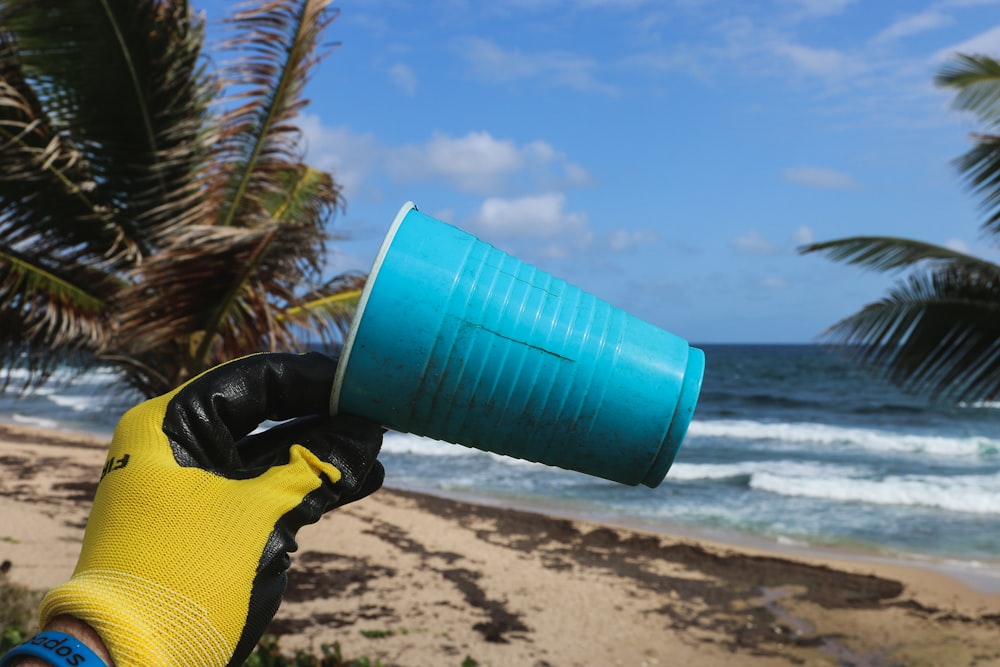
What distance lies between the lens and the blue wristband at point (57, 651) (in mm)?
1332

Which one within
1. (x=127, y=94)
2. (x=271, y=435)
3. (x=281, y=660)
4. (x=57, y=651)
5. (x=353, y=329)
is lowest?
(x=281, y=660)

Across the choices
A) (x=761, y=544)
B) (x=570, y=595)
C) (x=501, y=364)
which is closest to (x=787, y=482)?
(x=761, y=544)

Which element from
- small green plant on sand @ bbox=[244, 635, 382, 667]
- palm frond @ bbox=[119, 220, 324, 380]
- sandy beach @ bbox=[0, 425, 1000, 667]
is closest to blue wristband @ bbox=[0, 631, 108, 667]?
small green plant on sand @ bbox=[244, 635, 382, 667]

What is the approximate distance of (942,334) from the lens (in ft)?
21.2

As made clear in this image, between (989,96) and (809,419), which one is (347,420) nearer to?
(989,96)

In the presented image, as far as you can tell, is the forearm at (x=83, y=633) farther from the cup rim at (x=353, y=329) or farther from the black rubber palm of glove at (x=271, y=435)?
the cup rim at (x=353, y=329)

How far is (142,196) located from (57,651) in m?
5.80

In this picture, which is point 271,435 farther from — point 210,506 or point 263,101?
point 263,101

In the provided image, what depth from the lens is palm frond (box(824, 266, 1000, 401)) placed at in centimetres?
622

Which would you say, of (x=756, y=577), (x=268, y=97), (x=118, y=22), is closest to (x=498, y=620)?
(x=756, y=577)

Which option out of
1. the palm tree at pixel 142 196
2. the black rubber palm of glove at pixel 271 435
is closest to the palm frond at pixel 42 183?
the palm tree at pixel 142 196

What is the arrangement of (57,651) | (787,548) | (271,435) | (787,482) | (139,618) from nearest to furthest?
(57,651) → (139,618) → (271,435) → (787,548) → (787,482)

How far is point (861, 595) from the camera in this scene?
33.5 feet

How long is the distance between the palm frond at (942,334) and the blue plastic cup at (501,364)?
16.5 ft
